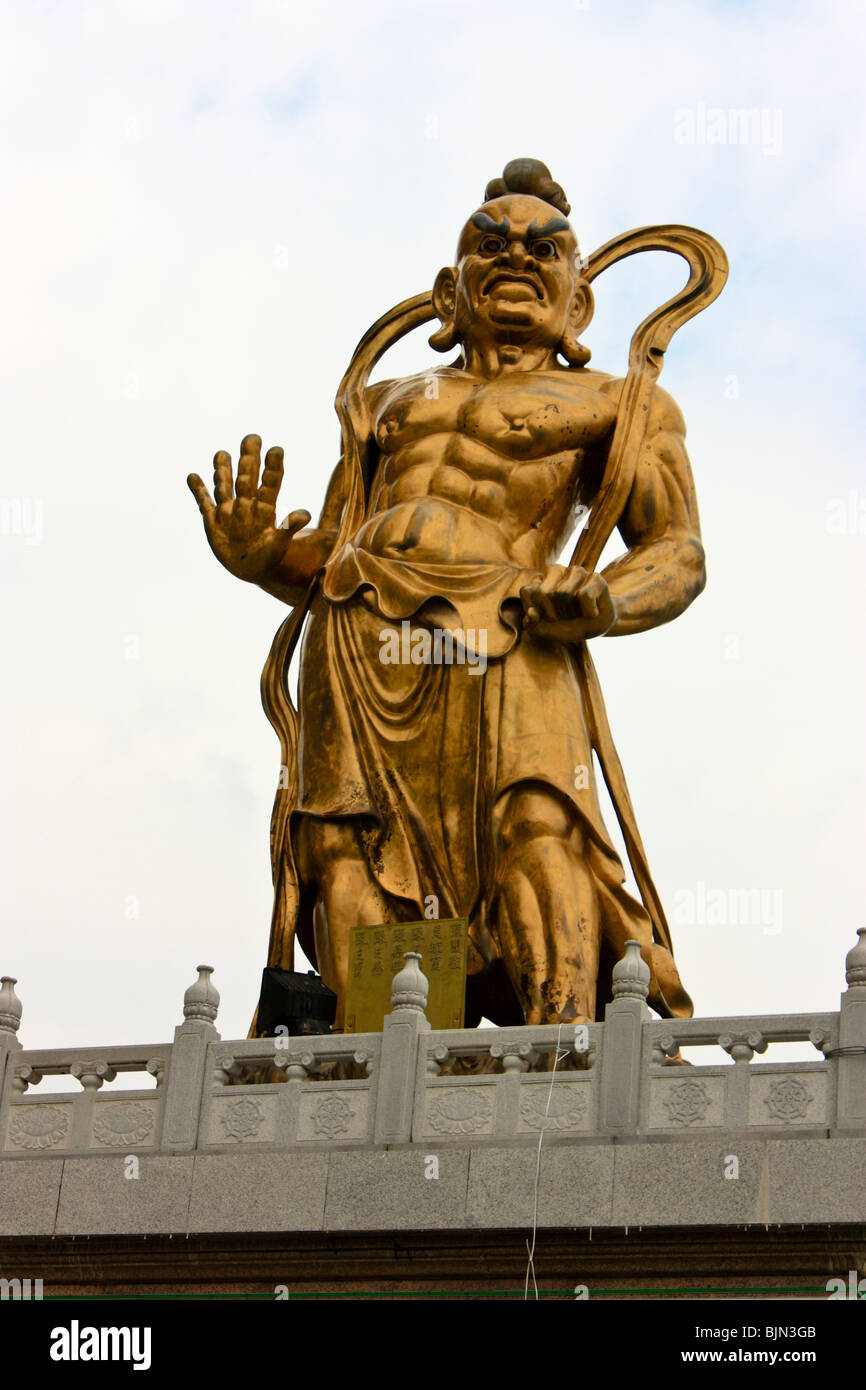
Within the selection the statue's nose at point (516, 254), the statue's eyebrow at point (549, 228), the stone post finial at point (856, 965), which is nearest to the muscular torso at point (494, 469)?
the statue's nose at point (516, 254)

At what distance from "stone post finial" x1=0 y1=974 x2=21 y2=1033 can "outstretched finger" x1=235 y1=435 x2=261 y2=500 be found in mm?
2765

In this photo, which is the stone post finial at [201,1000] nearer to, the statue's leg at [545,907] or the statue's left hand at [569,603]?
the statue's leg at [545,907]

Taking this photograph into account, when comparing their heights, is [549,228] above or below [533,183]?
below

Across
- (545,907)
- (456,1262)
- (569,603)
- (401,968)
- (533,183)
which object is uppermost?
(533,183)

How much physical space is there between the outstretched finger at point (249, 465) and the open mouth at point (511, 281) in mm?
1416

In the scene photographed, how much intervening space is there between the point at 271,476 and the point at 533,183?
81.1 inches

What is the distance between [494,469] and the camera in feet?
35.9

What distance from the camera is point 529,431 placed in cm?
1095

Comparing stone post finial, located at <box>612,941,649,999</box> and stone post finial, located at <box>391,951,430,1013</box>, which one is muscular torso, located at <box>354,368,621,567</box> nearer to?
stone post finial, located at <box>391,951,430,1013</box>

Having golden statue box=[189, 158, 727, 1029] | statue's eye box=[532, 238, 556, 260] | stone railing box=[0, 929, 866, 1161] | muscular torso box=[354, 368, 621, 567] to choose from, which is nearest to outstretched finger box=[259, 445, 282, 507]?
golden statue box=[189, 158, 727, 1029]

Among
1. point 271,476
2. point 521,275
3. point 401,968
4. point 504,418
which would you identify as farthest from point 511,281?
point 401,968

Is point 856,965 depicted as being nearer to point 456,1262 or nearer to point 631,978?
point 631,978

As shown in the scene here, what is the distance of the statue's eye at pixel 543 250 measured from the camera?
37.0ft

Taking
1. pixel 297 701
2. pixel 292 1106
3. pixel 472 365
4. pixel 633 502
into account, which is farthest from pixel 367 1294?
pixel 472 365
